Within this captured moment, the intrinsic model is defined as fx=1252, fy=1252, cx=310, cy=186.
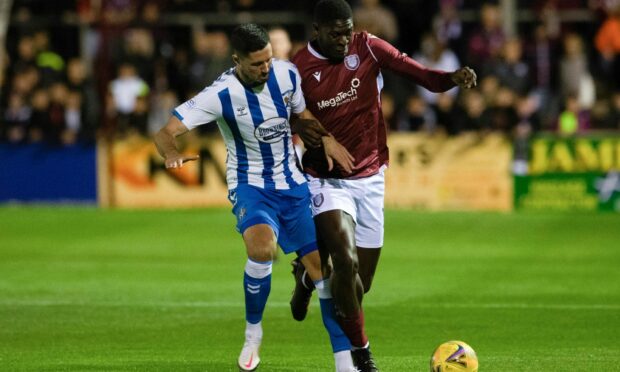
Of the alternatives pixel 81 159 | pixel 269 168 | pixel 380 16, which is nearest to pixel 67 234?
pixel 81 159

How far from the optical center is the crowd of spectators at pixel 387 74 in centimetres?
1894

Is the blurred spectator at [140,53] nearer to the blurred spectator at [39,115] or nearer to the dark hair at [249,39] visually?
the blurred spectator at [39,115]

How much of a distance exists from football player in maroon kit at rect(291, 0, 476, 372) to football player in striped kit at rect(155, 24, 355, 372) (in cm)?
15

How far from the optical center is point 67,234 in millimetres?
16844

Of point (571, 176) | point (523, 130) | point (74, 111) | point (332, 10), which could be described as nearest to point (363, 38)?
point (332, 10)

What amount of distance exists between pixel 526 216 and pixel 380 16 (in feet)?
13.5

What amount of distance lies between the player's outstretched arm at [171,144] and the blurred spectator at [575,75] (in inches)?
494

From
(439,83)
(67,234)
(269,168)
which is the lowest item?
(67,234)

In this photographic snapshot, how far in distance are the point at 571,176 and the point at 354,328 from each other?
35.8 ft

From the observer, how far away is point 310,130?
8.02m

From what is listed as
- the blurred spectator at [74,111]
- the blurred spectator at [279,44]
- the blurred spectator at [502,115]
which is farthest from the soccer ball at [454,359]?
the blurred spectator at [74,111]

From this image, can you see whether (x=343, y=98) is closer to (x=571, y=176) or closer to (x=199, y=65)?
(x=571, y=176)

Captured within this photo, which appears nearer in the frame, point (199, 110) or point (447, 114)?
point (199, 110)

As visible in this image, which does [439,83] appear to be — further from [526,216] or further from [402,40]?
[402,40]
